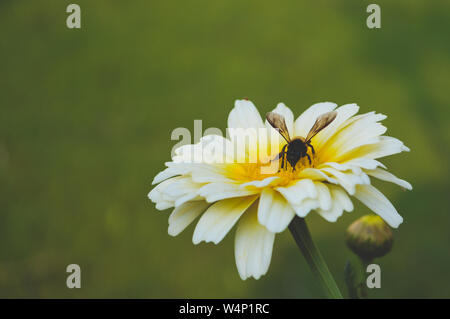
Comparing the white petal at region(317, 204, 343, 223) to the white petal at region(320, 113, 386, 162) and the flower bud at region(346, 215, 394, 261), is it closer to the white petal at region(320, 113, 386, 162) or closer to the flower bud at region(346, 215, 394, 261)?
the white petal at region(320, 113, 386, 162)

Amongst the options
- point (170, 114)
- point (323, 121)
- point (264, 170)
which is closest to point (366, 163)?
point (323, 121)

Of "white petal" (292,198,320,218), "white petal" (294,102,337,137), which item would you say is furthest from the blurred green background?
"white petal" (292,198,320,218)

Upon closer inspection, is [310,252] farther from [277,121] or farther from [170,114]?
[170,114]

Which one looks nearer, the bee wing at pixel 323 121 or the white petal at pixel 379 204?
the white petal at pixel 379 204

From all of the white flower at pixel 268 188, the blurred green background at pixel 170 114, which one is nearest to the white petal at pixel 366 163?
the white flower at pixel 268 188

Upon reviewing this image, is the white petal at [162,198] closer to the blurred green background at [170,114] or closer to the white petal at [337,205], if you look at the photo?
the white petal at [337,205]
